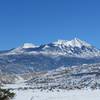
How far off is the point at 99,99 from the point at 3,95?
167 ft

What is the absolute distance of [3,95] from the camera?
79.8m

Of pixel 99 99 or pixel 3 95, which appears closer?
pixel 3 95

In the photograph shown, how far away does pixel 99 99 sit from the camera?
125562mm
